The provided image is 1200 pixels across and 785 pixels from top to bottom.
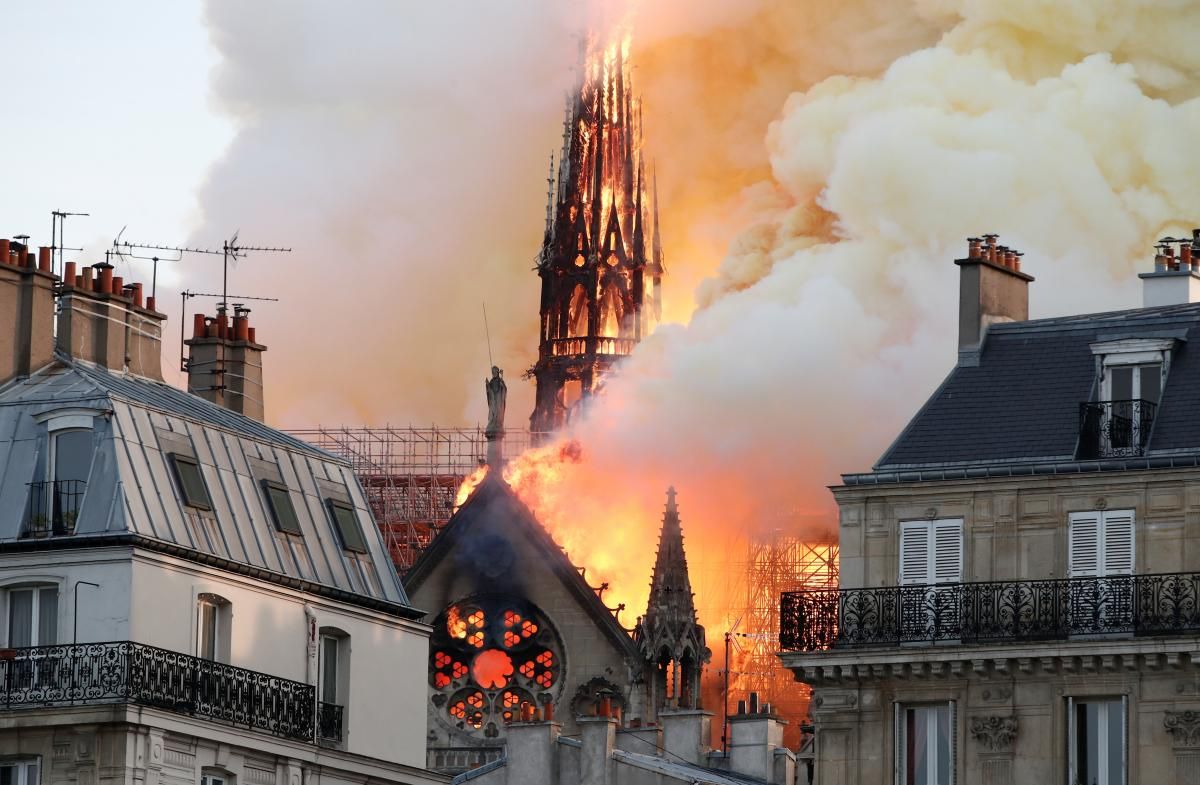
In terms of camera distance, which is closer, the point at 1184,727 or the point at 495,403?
the point at 1184,727

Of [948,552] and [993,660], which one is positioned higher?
[948,552]

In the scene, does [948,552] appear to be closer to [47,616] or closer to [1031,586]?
[1031,586]

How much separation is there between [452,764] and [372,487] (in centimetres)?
2539

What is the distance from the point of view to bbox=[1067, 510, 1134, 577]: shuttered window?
5359cm

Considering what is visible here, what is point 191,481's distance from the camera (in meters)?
52.9

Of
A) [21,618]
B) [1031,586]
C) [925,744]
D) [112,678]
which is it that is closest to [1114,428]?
[1031,586]

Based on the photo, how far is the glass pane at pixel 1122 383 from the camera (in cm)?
5541

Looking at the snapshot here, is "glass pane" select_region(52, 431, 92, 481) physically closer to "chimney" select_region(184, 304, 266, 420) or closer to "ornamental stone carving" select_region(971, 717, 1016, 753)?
"chimney" select_region(184, 304, 266, 420)

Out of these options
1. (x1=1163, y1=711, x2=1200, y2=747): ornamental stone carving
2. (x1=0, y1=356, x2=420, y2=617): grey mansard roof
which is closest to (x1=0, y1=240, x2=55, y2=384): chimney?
(x1=0, y1=356, x2=420, y2=617): grey mansard roof

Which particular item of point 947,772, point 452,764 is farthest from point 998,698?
point 452,764

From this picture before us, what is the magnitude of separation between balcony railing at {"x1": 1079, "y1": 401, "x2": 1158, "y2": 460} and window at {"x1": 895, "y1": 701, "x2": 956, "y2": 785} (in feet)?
12.7

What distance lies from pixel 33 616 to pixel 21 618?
154mm

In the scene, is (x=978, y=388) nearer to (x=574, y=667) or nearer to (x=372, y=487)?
(x=574, y=667)

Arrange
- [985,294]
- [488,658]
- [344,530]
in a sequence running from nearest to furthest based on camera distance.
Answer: [344,530] < [985,294] < [488,658]
